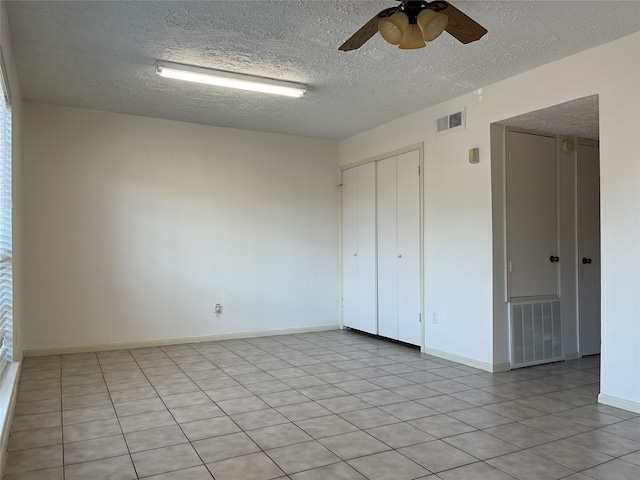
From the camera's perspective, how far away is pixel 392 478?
93.8 inches

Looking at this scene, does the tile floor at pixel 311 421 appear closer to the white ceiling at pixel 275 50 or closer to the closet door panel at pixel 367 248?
the closet door panel at pixel 367 248

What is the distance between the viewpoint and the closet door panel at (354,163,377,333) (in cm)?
615

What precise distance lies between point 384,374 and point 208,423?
71.9 inches

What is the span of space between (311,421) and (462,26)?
8.56ft

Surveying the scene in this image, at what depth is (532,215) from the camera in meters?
4.68

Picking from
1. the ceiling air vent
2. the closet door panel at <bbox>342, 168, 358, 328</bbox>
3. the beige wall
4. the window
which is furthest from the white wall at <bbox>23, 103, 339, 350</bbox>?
the ceiling air vent

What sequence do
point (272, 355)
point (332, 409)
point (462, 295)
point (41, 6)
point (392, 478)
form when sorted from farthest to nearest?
point (272, 355) → point (462, 295) → point (332, 409) → point (41, 6) → point (392, 478)

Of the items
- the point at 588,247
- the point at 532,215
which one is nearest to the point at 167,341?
the point at 532,215

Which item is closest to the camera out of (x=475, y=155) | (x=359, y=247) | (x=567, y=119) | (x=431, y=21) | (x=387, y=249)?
(x=431, y=21)

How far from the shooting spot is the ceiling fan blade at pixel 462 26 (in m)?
2.49

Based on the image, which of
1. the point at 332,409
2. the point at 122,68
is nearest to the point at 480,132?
the point at 332,409

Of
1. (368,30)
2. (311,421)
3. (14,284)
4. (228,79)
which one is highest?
(228,79)

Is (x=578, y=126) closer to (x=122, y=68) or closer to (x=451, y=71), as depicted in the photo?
(x=451, y=71)

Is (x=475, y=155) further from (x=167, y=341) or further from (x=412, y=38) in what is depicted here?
(x=167, y=341)
